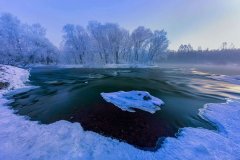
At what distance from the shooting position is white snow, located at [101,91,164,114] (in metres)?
10.2

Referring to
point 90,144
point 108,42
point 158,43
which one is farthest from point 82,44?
point 90,144

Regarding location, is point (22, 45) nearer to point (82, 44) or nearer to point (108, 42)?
point (82, 44)

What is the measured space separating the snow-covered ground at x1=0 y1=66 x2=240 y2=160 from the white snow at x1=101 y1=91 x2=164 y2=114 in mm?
3159

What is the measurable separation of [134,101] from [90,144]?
223 inches

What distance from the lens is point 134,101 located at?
11.1 metres

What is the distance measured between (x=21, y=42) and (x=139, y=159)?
70.1 meters

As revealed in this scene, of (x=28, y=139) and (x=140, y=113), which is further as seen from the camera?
(x=140, y=113)

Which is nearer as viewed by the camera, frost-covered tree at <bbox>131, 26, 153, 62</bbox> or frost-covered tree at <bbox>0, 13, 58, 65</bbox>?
frost-covered tree at <bbox>0, 13, 58, 65</bbox>

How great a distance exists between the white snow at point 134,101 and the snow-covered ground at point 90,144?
124 inches

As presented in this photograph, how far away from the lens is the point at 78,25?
194ft

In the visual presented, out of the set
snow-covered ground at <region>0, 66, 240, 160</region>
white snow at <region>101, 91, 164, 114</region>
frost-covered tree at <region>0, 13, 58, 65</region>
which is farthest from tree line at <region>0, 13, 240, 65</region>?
snow-covered ground at <region>0, 66, 240, 160</region>

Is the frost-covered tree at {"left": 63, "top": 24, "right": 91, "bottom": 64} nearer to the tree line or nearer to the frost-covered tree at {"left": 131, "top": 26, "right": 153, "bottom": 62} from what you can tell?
the tree line

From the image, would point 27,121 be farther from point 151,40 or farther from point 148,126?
point 151,40

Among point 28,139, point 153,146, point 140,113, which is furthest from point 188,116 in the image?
point 28,139
